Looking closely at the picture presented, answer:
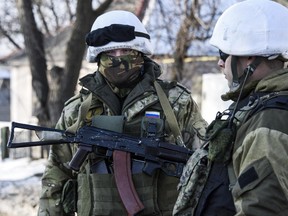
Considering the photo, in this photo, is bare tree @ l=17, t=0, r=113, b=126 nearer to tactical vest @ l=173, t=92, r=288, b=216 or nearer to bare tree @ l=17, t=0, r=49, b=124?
bare tree @ l=17, t=0, r=49, b=124

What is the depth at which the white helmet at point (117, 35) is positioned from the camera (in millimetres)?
2812

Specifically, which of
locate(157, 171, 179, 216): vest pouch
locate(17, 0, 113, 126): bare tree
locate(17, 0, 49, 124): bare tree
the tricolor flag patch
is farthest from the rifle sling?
locate(17, 0, 49, 124): bare tree

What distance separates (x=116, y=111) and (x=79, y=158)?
34cm

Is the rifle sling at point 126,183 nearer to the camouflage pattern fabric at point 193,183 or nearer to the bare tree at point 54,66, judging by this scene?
the camouflage pattern fabric at point 193,183

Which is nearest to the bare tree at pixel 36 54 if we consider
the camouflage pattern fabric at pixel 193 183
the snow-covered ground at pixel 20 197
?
the snow-covered ground at pixel 20 197

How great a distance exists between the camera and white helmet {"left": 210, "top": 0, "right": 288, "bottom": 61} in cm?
169

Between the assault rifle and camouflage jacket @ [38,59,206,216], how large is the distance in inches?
4.5

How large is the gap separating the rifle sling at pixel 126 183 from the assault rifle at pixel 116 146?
41 millimetres

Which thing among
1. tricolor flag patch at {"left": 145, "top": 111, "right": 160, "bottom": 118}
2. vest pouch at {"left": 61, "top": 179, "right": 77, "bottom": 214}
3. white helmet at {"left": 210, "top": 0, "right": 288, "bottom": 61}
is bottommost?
vest pouch at {"left": 61, "top": 179, "right": 77, "bottom": 214}

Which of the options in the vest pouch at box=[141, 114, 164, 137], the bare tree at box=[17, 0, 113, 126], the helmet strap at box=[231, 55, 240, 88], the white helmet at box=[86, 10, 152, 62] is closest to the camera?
the helmet strap at box=[231, 55, 240, 88]

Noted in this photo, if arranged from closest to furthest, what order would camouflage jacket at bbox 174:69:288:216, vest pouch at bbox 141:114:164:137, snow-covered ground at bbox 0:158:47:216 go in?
1. camouflage jacket at bbox 174:69:288:216
2. vest pouch at bbox 141:114:164:137
3. snow-covered ground at bbox 0:158:47:216

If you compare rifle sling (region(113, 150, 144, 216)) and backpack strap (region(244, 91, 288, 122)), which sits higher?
backpack strap (region(244, 91, 288, 122))

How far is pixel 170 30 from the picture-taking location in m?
11.2

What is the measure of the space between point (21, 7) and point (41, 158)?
398cm
